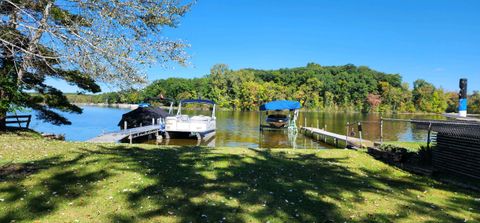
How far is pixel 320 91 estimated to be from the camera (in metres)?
111

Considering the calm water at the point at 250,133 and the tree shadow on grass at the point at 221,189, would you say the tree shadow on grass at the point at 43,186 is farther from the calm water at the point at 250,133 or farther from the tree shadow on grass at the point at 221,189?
the calm water at the point at 250,133

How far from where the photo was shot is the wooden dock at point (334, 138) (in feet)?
61.6

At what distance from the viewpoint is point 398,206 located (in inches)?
251

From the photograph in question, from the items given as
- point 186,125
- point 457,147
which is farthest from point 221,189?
point 186,125

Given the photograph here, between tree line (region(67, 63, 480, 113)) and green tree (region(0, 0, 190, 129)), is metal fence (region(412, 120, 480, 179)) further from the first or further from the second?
tree line (region(67, 63, 480, 113))

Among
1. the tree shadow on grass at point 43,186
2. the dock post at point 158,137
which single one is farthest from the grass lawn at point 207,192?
the dock post at point 158,137

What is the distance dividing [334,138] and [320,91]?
86557 mm

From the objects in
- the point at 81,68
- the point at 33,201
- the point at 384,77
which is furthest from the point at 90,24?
the point at 384,77

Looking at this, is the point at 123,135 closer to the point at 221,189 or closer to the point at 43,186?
the point at 43,186

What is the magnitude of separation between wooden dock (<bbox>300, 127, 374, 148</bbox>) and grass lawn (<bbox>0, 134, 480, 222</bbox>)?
28.9ft

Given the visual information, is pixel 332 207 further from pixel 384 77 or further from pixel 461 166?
pixel 384 77

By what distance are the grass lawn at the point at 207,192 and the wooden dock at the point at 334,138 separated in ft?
28.9

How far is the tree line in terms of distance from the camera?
3944 inches

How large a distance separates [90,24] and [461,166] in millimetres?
9978
